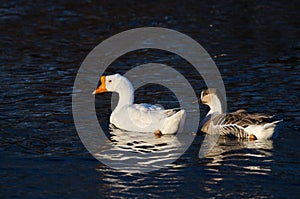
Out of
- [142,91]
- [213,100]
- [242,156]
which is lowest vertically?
[242,156]

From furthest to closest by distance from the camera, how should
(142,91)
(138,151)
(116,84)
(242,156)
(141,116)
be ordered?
(142,91), (116,84), (141,116), (138,151), (242,156)

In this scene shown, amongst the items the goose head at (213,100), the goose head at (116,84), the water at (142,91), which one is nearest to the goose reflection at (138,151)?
the water at (142,91)

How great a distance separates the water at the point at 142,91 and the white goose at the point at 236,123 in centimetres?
20

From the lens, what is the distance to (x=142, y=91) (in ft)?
47.4

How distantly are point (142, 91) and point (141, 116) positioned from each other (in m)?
2.52

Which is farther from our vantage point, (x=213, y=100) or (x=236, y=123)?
(x=213, y=100)

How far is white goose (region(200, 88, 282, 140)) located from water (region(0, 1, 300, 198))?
0.20 meters

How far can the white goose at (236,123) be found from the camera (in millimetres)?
11344

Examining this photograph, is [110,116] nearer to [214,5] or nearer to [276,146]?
[276,146]

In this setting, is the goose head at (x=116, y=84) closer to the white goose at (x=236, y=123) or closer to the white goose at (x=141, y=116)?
the white goose at (x=141, y=116)

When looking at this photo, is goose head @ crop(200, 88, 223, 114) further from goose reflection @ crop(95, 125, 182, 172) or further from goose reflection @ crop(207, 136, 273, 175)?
goose reflection @ crop(95, 125, 182, 172)

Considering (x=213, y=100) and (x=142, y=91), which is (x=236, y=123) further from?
(x=142, y=91)

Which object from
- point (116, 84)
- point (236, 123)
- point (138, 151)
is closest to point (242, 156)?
point (236, 123)

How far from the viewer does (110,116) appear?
12797 mm
